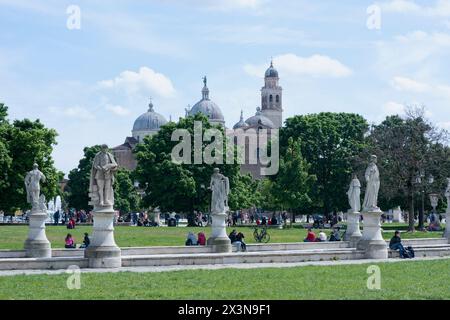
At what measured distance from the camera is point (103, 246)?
24.2 metres

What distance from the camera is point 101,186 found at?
81.1 ft

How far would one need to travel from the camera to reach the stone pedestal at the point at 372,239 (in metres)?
29.5

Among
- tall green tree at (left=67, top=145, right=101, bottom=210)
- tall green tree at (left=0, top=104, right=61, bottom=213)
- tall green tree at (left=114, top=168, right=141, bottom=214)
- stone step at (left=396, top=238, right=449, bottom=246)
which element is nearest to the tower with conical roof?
tall green tree at (left=114, top=168, right=141, bottom=214)

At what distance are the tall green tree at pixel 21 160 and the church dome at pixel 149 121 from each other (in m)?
108

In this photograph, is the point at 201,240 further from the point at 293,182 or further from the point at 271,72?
the point at 271,72

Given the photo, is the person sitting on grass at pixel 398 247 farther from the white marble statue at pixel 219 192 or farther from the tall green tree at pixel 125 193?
the tall green tree at pixel 125 193

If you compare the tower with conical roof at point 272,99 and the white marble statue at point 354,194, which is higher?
the tower with conical roof at point 272,99

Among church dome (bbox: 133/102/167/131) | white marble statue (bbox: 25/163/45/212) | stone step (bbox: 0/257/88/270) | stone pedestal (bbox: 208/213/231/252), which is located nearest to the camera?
stone step (bbox: 0/257/88/270)

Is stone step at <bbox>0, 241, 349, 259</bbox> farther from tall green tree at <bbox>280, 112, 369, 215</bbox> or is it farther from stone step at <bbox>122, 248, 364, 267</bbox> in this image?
tall green tree at <bbox>280, 112, 369, 215</bbox>

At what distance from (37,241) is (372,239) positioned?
11.9m

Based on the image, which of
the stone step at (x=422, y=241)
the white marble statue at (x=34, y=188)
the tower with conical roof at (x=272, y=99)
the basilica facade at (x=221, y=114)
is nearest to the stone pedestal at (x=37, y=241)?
the white marble statue at (x=34, y=188)

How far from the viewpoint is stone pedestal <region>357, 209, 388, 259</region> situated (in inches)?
1162

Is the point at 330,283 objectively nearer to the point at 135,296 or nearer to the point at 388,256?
the point at 135,296

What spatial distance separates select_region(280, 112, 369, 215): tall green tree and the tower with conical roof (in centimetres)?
9325
